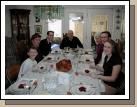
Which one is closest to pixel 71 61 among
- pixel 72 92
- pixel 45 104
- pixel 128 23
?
pixel 72 92

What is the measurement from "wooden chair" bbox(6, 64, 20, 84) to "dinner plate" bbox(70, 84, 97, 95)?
515mm

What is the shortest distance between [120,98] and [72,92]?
427mm

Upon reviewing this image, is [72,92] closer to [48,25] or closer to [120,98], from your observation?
[120,98]

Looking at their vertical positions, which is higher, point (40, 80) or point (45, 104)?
point (40, 80)

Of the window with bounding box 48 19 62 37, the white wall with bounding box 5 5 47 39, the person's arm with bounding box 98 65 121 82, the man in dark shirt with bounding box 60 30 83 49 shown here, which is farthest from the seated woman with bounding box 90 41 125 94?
the white wall with bounding box 5 5 47 39

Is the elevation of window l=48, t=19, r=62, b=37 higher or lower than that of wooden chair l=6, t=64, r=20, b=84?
higher

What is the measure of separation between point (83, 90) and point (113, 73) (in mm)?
309

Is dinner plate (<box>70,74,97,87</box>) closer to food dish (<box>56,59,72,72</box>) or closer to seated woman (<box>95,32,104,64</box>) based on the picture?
food dish (<box>56,59,72,72</box>)

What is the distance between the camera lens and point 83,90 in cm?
244

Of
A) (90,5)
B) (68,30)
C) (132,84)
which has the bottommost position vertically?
(132,84)

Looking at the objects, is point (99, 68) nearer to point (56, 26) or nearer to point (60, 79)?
point (60, 79)

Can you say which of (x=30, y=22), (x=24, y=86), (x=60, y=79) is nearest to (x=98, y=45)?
(x=60, y=79)

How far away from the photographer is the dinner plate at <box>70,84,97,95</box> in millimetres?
2430

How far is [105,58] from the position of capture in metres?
2.49
